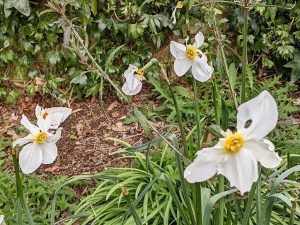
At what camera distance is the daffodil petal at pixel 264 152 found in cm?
102

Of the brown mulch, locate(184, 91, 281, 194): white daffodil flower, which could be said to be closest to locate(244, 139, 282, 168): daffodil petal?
locate(184, 91, 281, 194): white daffodil flower

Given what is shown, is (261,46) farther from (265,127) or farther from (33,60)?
(265,127)

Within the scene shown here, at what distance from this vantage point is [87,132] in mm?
3359

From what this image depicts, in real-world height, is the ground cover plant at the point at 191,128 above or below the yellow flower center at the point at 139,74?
below

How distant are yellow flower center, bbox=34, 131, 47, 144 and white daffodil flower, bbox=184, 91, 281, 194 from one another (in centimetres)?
43

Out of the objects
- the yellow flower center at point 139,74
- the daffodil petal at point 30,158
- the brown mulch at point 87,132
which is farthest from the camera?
the brown mulch at point 87,132

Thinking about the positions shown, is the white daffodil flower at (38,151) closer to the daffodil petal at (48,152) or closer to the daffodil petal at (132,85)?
the daffodil petal at (48,152)

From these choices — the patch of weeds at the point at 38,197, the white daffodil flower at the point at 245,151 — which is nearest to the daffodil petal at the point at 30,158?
the white daffodil flower at the point at 245,151

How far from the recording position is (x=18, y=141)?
51.6 inches

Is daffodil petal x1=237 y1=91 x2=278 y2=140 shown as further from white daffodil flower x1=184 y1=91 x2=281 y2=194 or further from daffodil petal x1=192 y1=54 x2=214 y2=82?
daffodil petal x1=192 y1=54 x2=214 y2=82

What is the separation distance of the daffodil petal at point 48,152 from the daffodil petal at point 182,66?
0.44m

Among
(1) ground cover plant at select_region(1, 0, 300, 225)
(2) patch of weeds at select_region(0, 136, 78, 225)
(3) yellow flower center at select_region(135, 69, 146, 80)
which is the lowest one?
(2) patch of weeds at select_region(0, 136, 78, 225)

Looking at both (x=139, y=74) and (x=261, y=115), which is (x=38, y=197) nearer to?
(x=139, y=74)

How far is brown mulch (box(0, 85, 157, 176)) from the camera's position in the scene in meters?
3.09
